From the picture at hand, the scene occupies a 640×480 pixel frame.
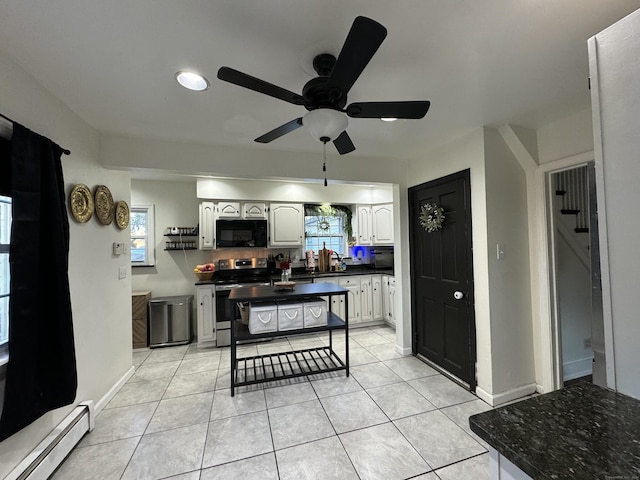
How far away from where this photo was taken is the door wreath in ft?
9.56

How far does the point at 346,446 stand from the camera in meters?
1.91

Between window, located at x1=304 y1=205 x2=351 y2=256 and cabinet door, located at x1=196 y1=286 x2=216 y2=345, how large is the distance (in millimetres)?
1840

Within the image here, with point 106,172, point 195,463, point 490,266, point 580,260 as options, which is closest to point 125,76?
point 106,172

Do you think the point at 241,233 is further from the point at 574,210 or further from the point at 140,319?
the point at 574,210

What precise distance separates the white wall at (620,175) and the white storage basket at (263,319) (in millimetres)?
2386

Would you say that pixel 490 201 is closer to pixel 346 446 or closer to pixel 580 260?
pixel 580 260

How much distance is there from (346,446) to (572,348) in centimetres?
269

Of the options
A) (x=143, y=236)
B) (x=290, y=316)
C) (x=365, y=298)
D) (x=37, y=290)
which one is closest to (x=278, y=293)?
(x=290, y=316)

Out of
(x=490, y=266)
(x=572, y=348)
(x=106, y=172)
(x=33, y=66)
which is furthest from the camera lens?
(x=572, y=348)

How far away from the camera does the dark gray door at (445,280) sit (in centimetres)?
262

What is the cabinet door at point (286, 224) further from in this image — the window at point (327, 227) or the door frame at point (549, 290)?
the door frame at point (549, 290)

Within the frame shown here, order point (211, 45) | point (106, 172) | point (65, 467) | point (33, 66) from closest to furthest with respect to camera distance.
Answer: point (211, 45) < point (33, 66) < point (65, 467) < point (106, 172)

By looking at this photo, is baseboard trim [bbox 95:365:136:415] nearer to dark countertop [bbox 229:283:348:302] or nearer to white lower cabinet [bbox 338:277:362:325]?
dark countertop [bbox 229:283:348:302]

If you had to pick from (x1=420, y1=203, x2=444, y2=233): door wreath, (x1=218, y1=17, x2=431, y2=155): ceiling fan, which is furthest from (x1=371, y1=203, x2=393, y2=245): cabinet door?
(x1=218, y1=17, x2=431, y2=155): ceiling fan
